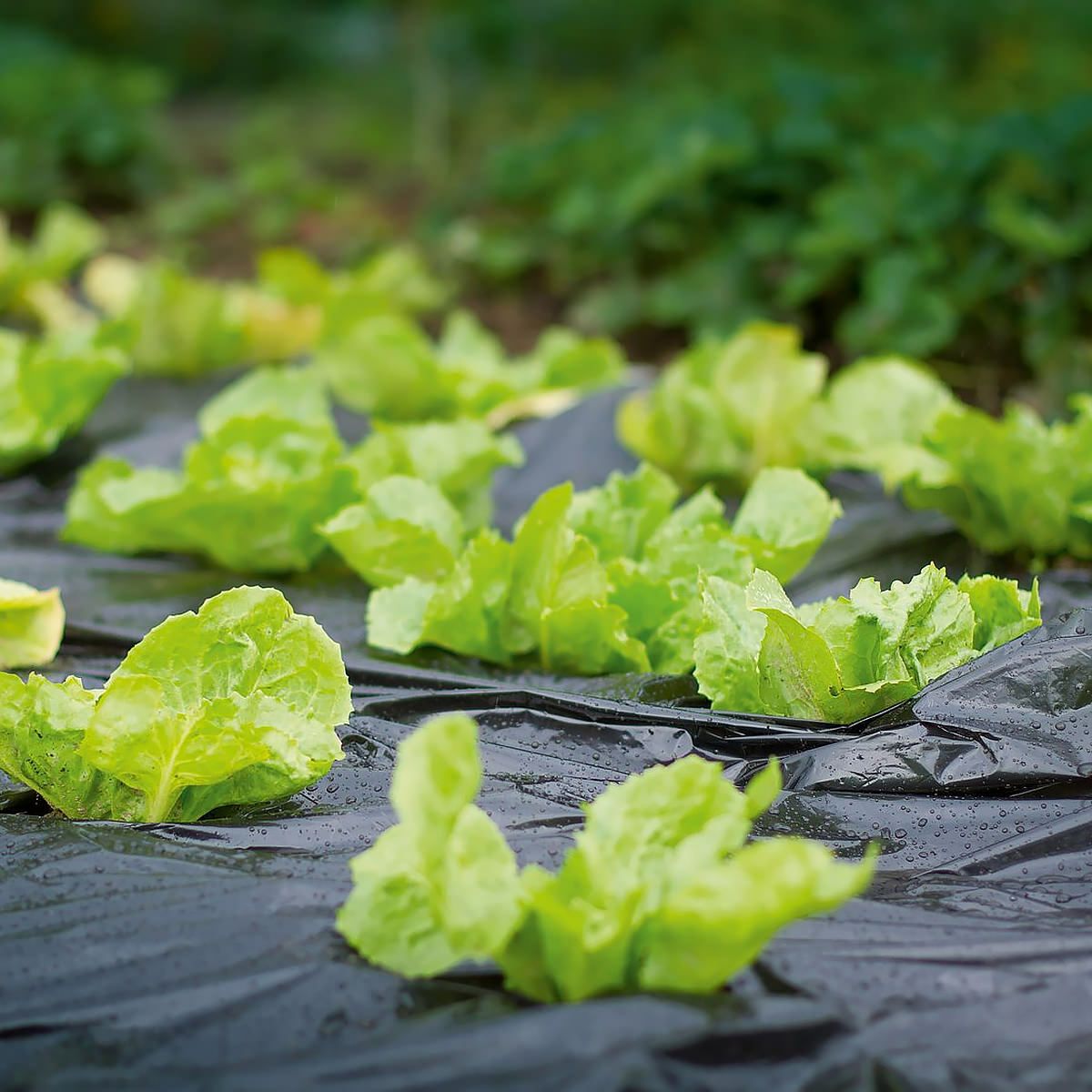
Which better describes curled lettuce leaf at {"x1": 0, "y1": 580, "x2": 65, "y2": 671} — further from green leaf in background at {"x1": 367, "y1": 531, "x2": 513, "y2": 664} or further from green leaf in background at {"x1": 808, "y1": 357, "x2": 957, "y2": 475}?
green leaf in background at {"x1": 808, "y1": 357, "x2": 957, "y2": 475}

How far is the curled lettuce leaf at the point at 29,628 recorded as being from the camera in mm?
1515

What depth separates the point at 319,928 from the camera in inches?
38.6

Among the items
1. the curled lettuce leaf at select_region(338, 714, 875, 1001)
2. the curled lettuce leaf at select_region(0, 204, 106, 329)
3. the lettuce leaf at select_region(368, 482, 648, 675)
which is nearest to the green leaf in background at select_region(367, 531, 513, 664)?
the lettuce leaf at select_region(368, 482, 648, 675)

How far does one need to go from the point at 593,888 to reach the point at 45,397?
5.83 feet

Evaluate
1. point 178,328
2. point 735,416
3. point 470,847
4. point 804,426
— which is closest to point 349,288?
point 178,328

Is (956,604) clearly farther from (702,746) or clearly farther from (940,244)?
(940,244)

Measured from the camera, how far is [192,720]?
1.11 m

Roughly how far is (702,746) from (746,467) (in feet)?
3.25

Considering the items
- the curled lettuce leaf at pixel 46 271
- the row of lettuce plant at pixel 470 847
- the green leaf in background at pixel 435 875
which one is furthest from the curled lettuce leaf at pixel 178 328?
the green leaf in background at pixel 435 875

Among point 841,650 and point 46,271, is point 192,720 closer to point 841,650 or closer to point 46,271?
point 841,650

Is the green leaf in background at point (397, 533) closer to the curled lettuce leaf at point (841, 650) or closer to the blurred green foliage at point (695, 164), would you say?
the curled lettuce leaf at point (841, 650)

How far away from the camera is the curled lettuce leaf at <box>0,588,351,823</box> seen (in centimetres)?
111

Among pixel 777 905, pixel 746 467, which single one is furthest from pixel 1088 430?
pixel 777 905

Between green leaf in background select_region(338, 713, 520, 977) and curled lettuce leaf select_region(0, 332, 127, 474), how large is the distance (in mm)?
1604
